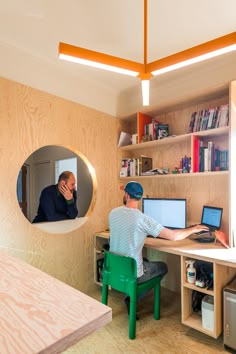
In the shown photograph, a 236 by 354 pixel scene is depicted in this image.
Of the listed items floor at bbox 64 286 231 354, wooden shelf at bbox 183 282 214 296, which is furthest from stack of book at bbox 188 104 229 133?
floor at bbox 64 286 231 354

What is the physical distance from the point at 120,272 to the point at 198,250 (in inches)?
27.9

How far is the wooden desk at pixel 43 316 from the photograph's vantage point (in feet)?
1.69

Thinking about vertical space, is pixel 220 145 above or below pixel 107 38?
below

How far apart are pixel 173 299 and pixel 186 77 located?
259cm

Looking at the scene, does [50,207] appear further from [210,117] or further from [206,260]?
[210,117]

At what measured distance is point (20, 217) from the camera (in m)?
2.18

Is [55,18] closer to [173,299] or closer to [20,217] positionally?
[20,217]

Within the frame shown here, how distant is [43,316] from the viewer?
0.61 metres

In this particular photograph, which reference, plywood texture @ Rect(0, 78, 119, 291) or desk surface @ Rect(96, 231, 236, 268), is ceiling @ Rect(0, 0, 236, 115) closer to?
plywood texture @ Rect(0, 78, 119, 291)

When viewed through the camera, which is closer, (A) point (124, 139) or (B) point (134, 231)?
(B) point (134, 231)

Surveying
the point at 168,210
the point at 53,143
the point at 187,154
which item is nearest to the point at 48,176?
the point at 53,143

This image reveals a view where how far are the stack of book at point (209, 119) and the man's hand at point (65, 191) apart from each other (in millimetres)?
1770

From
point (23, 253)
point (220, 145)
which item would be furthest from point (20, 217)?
point (220, 145)

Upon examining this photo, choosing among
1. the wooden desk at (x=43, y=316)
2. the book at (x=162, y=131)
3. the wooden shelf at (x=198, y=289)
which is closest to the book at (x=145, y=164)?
the book at (x=162, y=131)
